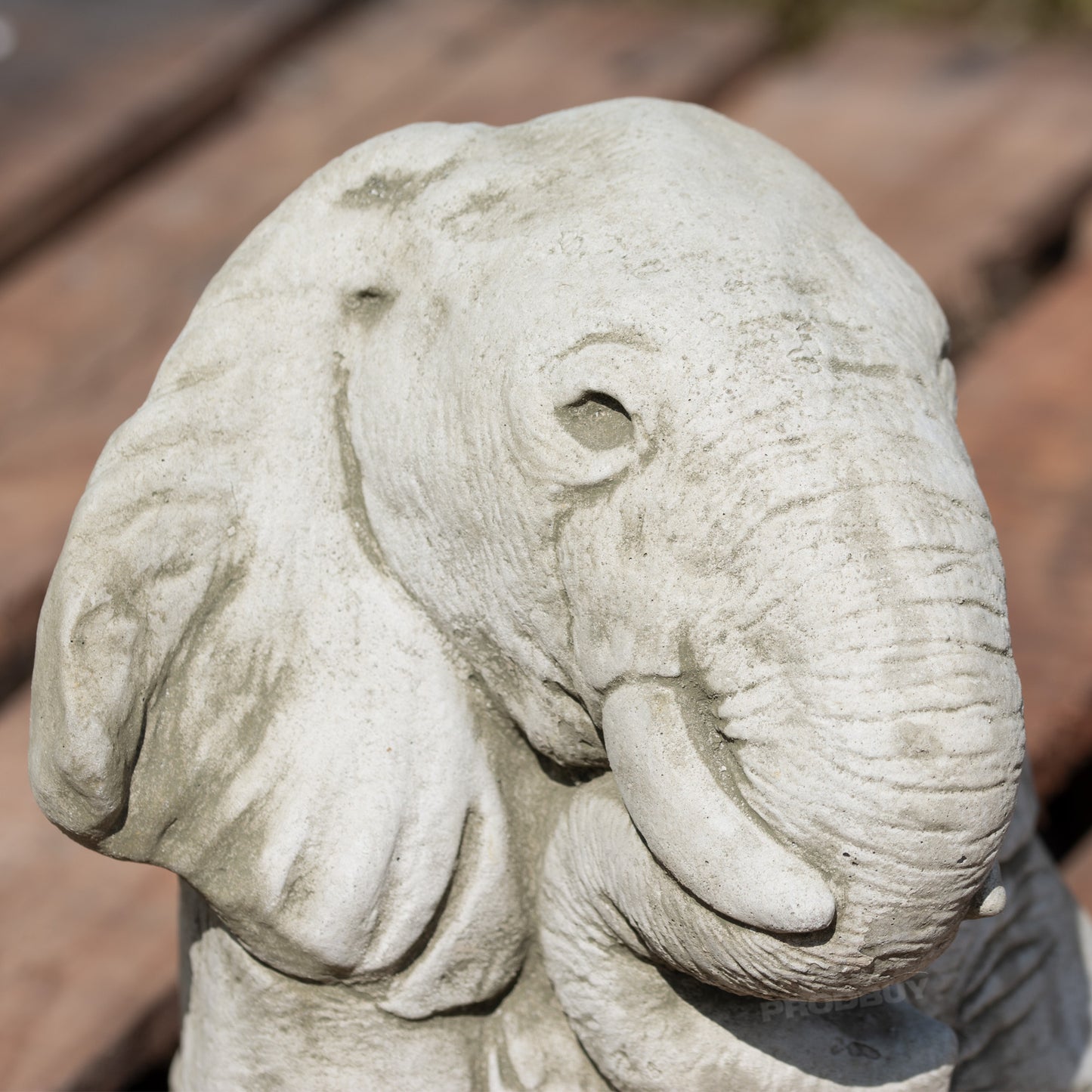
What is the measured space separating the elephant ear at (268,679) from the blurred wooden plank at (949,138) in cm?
166

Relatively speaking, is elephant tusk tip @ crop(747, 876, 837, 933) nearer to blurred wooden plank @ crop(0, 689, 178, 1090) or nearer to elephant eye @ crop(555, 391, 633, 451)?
elephant eye @ crop(555, 391, 633, 451)

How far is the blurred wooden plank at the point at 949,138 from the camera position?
254cm

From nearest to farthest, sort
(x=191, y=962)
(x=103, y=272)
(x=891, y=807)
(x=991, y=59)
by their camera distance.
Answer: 1. (x=891, y=807)
2. (x=191, y=962)
3. (x=103, y=272)
4. (x=991, y=59)

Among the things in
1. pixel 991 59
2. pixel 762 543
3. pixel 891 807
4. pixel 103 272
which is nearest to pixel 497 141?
pixel 762 543

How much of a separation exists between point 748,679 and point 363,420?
1.07ft

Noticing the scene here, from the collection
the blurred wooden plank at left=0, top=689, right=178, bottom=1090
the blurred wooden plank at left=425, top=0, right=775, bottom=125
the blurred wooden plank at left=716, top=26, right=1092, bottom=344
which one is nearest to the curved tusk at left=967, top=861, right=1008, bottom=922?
the blurred wooden plank at left=0, top=689, right=178, bottom=1090

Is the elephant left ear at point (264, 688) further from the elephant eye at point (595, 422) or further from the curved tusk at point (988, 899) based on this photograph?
the curved tusk at point (988, 899)

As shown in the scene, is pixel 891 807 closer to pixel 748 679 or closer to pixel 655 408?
pixel 748 679

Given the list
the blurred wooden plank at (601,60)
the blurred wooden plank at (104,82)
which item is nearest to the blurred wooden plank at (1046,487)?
the blurred wooden plank at (601,60)

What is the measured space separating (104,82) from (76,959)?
1.87m

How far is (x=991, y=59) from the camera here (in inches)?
115

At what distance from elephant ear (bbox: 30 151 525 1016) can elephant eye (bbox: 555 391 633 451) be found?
0.67 ft

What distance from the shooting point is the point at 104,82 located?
2.97 meters

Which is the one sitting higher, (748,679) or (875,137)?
(748,679)
